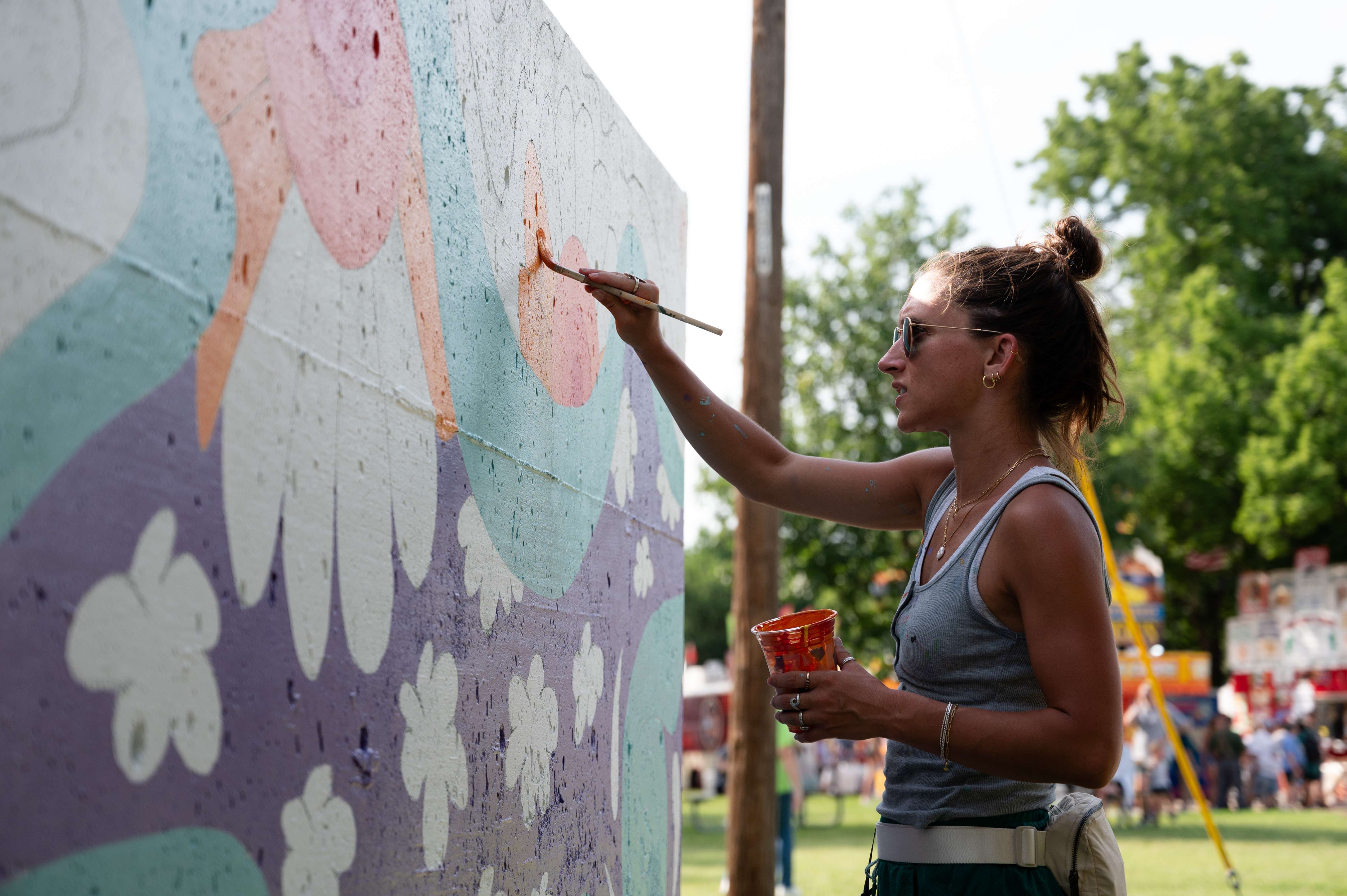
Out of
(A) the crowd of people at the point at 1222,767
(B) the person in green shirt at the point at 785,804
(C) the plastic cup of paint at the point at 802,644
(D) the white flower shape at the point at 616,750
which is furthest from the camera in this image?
(A) the crowd of people at the point at 1222,767

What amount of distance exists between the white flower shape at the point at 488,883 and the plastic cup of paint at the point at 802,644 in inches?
23.7

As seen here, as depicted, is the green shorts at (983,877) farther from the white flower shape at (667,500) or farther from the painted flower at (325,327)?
the white flower shape at (667,500)

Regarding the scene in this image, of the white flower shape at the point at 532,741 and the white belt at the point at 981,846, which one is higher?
the white flower shape at the point at 532,741

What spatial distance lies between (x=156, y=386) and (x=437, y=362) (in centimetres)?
72

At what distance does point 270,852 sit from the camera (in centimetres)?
139

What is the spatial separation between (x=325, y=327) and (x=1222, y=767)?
18.1 metres

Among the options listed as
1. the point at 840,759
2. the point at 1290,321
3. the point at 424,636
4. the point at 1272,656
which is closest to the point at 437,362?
the point at 424,636

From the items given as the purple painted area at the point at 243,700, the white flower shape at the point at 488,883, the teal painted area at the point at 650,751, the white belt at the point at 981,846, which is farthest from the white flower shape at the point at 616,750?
the white belt at the point at 981,846

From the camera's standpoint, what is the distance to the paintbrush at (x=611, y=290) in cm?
237

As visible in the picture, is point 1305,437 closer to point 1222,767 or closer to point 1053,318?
point 1222,767

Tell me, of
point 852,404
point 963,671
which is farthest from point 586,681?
point 852,404

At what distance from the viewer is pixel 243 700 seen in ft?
4.44

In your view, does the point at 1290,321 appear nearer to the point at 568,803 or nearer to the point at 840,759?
the point at 840,759

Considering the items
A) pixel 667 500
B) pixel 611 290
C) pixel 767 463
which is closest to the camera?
pixel 611 290
